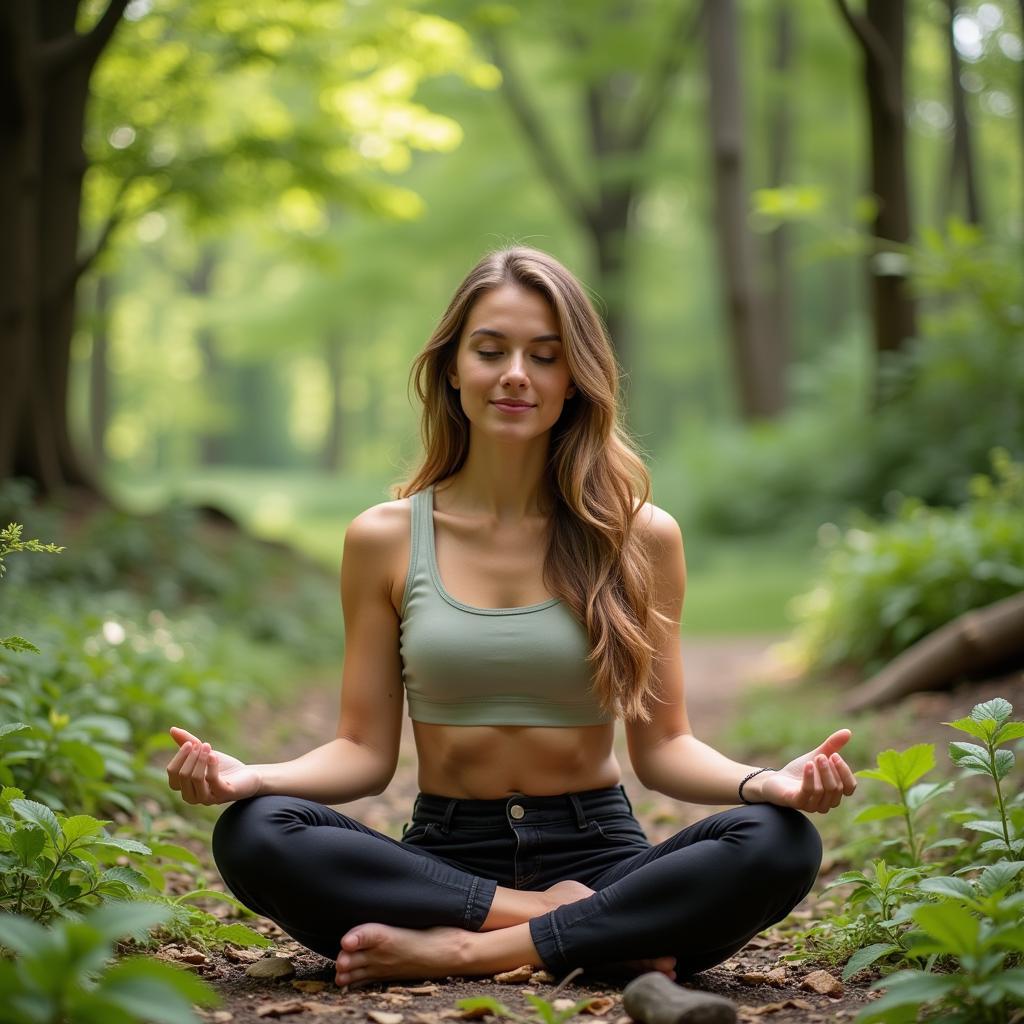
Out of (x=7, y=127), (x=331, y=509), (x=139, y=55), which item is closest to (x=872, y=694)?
(x=7, y=127)

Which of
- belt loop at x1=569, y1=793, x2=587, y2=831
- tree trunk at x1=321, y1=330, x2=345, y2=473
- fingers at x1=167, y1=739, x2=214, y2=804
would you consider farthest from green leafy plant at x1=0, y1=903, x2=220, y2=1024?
tree trunk at x1=321, y1=330, x2=345, y2=473

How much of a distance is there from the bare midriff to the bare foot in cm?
36

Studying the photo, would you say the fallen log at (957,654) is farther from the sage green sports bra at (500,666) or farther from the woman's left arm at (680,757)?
the sage green sports bra at (500,666)

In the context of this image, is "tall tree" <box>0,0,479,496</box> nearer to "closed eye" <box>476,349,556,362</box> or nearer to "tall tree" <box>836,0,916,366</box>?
"tall tree" <box>836,0,916,366</box>

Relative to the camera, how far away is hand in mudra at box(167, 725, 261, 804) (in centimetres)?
259

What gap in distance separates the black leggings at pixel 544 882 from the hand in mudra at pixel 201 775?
7 centimetres

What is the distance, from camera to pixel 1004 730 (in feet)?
8.57

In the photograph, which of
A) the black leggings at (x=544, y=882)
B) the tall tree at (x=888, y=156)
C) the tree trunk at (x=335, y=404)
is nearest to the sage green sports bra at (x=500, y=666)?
the black leggings at (x=544, y=882)

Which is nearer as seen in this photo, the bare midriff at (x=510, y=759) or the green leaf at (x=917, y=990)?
the green leaf at (x=917, y=990)

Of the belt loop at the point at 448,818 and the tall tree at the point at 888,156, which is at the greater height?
the tall tree at the point at 888,156

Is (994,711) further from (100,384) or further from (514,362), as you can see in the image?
(100,384)

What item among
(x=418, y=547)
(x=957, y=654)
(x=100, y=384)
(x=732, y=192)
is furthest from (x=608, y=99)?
(x=418, y=547)

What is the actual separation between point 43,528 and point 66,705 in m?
3.71

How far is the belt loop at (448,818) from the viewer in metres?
2.94
